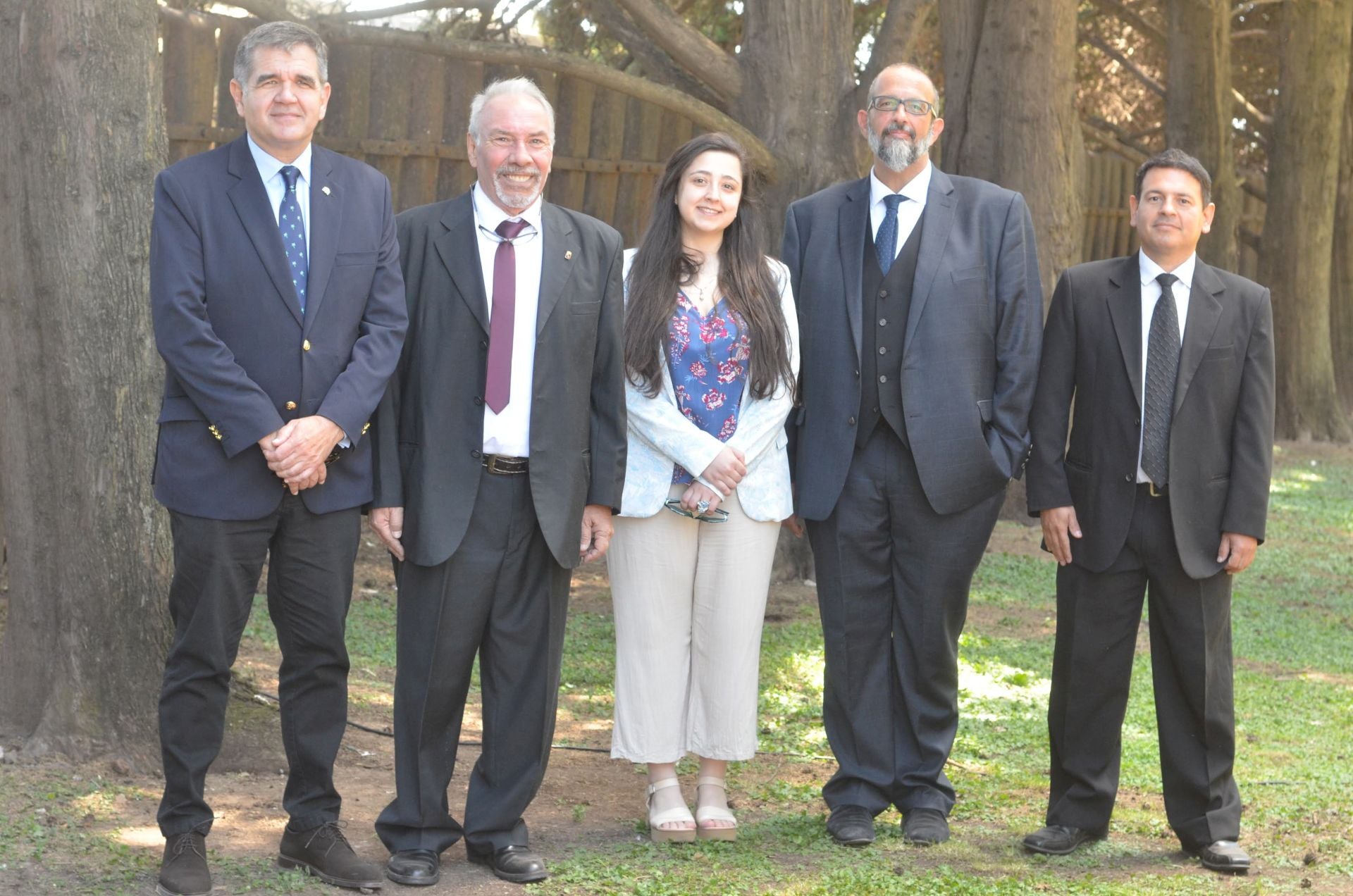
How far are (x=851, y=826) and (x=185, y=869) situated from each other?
6.34ft

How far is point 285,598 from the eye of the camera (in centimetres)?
403

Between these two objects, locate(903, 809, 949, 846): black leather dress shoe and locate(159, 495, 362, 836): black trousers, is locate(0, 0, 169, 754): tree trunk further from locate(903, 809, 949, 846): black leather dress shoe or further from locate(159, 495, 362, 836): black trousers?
locate(903, 809, 949, 846): black leather dress shoe

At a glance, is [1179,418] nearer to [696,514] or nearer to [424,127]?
[696,514]

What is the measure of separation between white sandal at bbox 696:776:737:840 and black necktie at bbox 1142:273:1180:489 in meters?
1.62

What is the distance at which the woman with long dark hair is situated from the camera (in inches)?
177

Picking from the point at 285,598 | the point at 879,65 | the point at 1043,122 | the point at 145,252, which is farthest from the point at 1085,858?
the point at 1043,122

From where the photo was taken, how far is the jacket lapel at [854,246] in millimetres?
4680

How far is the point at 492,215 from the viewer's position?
4250mm

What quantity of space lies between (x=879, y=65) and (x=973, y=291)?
167 inches

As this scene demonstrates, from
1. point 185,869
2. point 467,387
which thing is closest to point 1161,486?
point 467,387

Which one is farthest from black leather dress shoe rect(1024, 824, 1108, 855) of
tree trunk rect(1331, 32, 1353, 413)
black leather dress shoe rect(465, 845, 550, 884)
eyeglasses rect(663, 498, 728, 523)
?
tree trunk rect(1331, 32, 1353, 413)

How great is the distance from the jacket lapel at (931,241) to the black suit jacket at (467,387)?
3.16 feet

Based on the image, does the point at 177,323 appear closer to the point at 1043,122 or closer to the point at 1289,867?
the point at 1289,867

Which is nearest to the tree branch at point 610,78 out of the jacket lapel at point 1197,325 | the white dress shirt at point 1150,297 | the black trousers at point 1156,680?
the white dress shirt at point 1150,297
